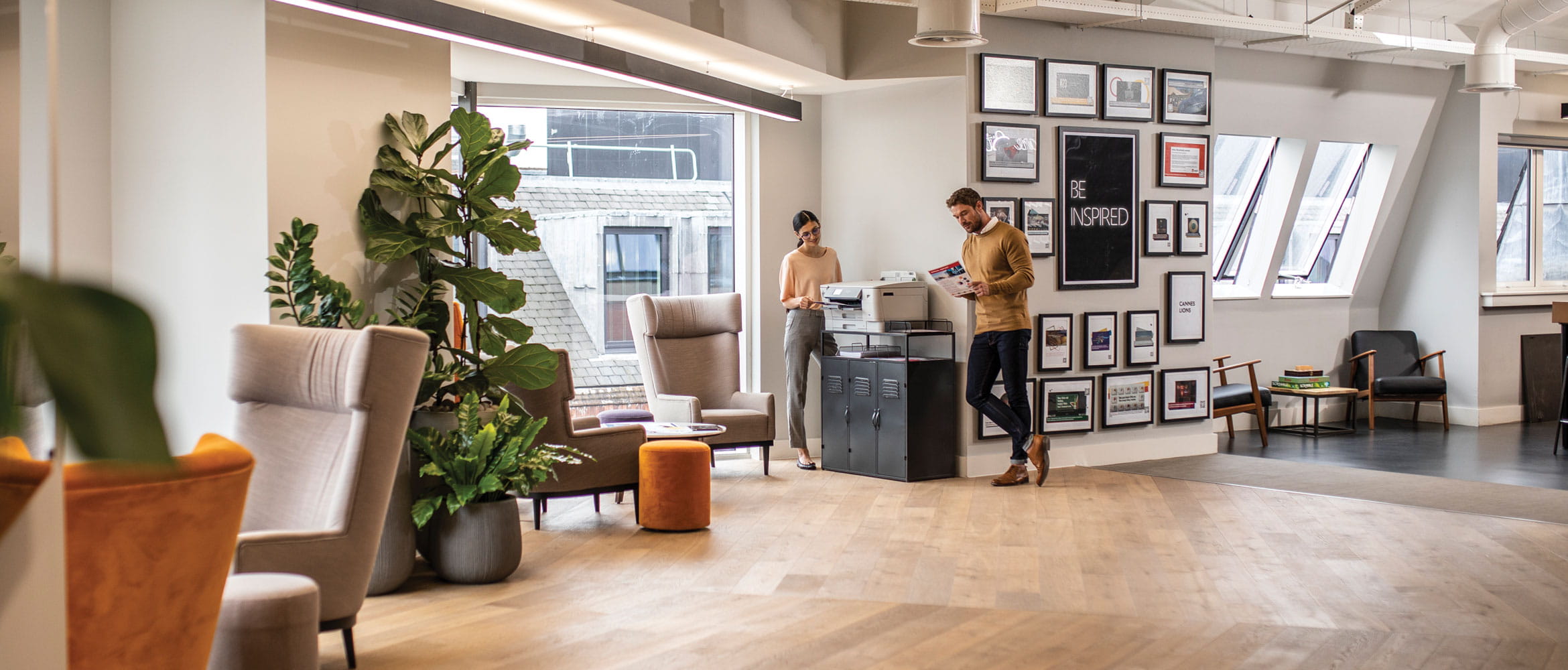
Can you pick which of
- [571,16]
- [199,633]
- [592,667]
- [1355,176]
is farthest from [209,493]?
[1355,176]

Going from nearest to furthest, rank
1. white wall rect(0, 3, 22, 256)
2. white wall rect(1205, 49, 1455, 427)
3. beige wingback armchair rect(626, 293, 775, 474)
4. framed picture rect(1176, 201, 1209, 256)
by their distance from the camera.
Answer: white wall rect(0, 3, 22, 256) < beige wingback armchair rect(626, 293, 775, 474) < framed picture rect(1176, 201, 1209, 256) < white wall rect(1205, 49, 1455, 427)

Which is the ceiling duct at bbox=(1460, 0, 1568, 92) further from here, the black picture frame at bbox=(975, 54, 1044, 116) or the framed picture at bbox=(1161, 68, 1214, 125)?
the black picture frame at bbox=(975, 54, 1044, 116)

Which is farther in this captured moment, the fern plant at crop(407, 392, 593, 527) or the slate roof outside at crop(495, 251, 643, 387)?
the slate roof outside at crop(495, 251, 643, 387)

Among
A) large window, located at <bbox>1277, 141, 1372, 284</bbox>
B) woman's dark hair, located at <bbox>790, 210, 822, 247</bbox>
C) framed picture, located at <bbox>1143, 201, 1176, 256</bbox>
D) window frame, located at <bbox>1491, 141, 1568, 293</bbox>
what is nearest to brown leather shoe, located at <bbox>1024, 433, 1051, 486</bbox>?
framed picture, located at <bbox>1143, 201, 1176, 256</bbox>

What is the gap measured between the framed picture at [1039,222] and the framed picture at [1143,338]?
0.89 meters

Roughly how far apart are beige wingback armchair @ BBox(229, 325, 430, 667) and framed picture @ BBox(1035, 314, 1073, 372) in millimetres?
4870

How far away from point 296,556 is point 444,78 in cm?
286

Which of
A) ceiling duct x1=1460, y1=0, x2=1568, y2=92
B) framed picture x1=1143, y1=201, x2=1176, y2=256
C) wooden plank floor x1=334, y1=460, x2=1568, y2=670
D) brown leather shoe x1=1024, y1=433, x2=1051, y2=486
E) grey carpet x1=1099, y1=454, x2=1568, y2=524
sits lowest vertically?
wooden plank floor x1=334, y1=460, x2=1568, y2=670

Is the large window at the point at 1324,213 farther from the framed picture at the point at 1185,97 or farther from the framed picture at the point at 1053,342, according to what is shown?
the framed picture at the point at 1053,342

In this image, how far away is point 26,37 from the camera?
0.95 m

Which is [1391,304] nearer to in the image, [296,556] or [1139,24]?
[1139,24]

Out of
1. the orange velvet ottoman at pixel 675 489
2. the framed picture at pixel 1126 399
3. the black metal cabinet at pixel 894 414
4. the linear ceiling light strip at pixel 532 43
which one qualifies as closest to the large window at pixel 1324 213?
the framed picture at pixel 1126 399

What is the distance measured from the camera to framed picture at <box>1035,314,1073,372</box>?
7773mm

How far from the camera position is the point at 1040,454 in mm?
7086
